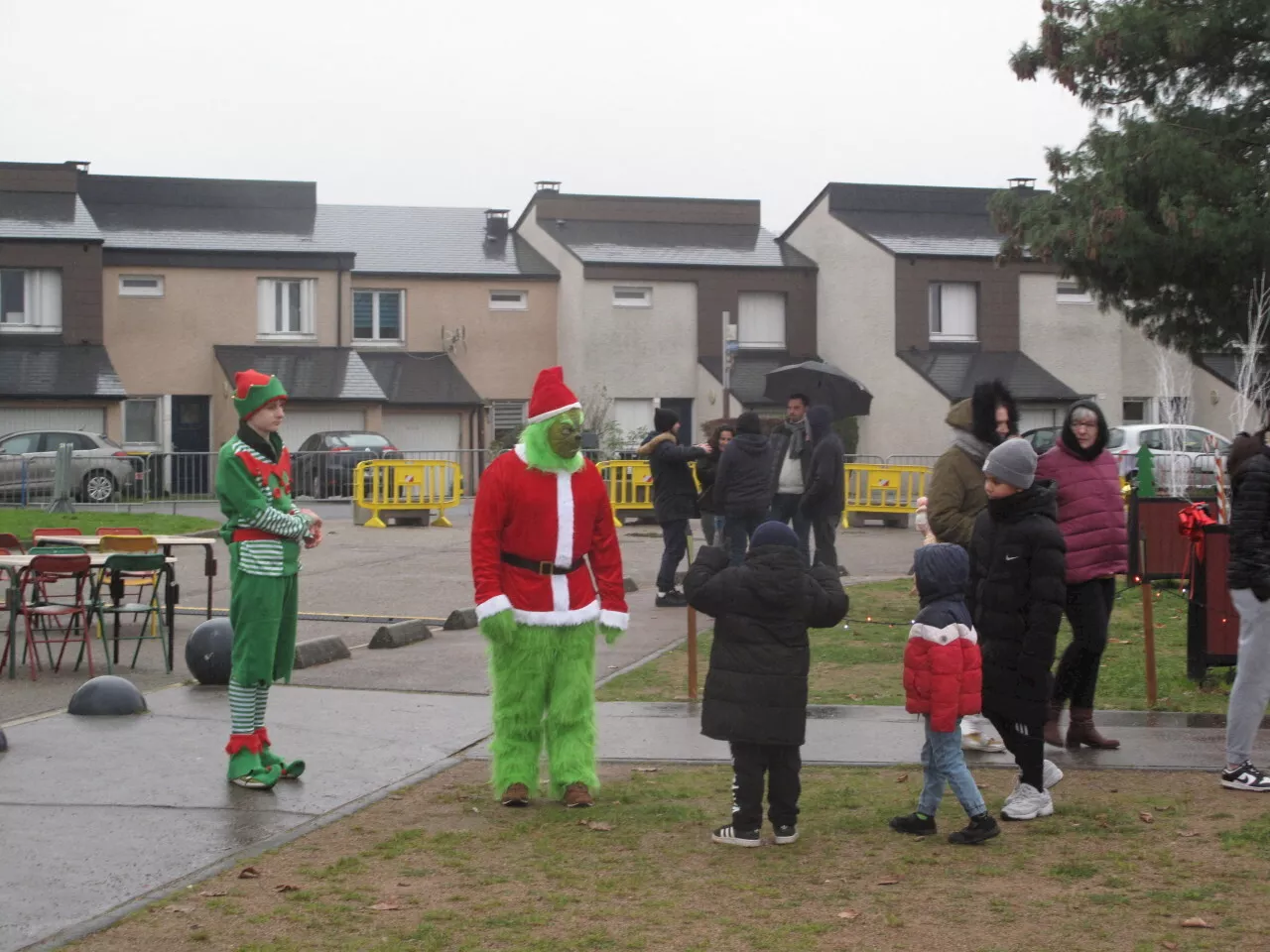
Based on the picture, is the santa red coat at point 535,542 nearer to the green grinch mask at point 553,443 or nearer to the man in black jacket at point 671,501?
the green grinch mask at point 553,443

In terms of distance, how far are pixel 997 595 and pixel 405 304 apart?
3815cm

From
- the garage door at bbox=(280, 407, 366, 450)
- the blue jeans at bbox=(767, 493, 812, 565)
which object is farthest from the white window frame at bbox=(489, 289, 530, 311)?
the blue jeans at bbox=(767, 493, 812, 565)

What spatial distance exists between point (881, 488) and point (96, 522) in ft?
42.4

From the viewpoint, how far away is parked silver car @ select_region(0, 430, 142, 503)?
29156 mm

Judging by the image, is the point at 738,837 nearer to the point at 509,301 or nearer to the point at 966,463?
the point at 966,463

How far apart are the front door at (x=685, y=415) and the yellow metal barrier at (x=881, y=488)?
1448 centimetres

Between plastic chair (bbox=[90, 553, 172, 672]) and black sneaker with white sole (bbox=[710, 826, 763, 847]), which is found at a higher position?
plastic chair (bbox=[90, 553, 172, 672])

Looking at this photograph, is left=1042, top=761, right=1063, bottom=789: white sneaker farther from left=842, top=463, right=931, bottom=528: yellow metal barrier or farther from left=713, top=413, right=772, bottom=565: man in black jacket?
left=842, top=463, right=931, bottom=528: yellow metal barrier

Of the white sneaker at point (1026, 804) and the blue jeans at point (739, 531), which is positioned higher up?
the blue jeans at point (739, 531)

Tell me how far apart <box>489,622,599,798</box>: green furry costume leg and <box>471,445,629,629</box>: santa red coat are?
11 cm

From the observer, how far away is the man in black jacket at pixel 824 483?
14969 millimetres

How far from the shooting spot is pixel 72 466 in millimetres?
30375

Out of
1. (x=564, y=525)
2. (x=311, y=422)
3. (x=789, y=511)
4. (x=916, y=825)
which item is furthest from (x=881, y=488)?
(x=916, y=825)

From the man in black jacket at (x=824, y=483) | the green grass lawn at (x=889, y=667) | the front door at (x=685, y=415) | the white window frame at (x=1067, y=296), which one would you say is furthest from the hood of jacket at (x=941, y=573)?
the white window frame at (x=1067, y=296)
